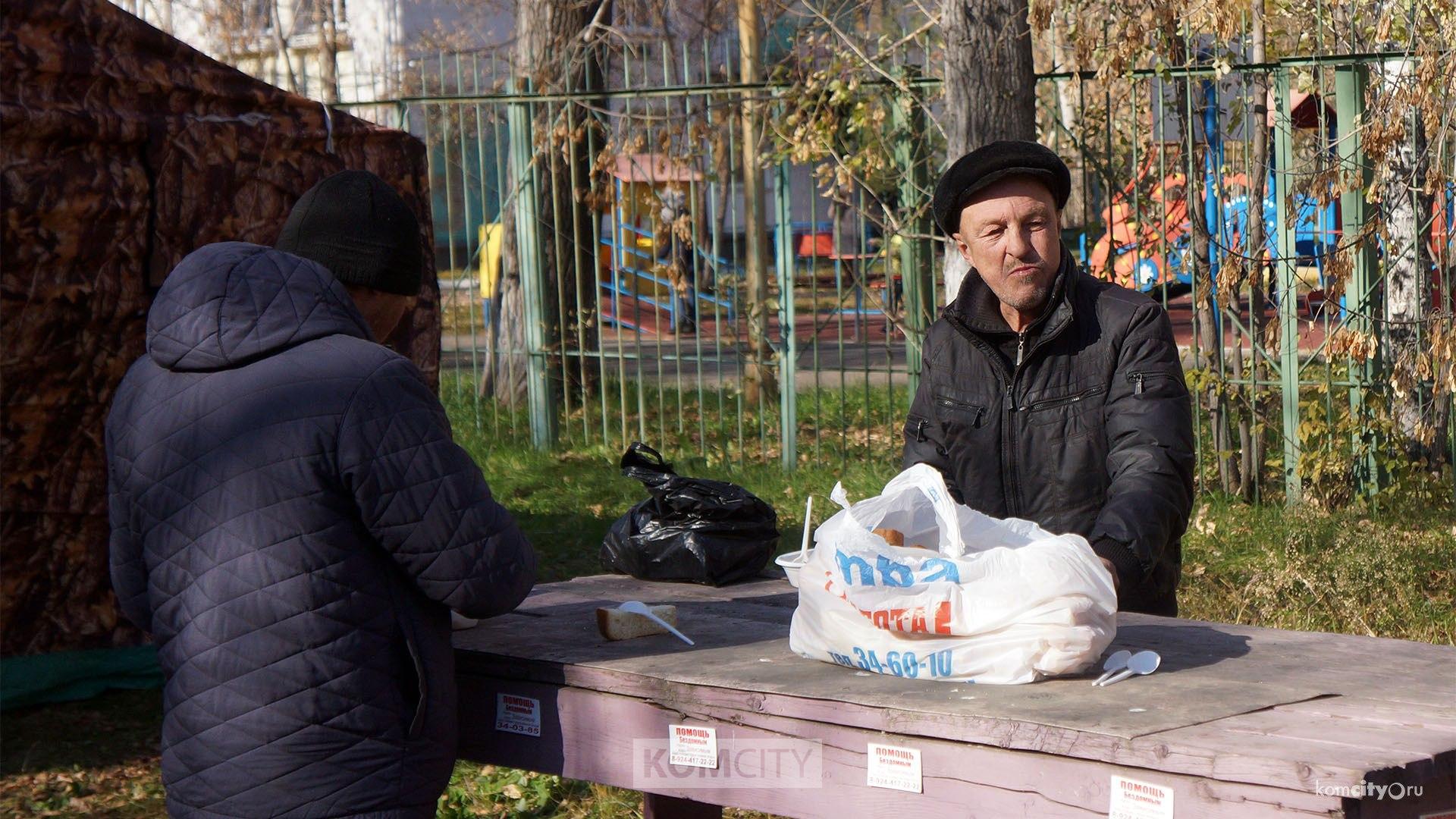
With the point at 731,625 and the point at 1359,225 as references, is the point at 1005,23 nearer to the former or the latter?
the point at 1359,225

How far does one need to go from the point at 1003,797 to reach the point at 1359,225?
18.4 ft

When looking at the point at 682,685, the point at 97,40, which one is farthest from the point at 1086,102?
the point at 682,685

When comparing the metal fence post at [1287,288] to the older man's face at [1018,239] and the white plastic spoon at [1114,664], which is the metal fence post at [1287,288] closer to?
the older man's face at [1018,239]

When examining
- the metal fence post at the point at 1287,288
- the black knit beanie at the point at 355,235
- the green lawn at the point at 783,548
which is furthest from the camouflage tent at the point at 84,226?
the metal fence post at the point at 1287,288

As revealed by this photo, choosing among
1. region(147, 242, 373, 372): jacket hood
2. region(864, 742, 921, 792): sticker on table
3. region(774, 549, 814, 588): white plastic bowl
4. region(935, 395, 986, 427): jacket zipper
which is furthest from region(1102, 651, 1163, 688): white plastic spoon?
region(147, 242, 373, 372): jacket hood

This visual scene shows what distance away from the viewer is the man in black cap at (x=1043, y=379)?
298cm

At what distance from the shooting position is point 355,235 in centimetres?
263

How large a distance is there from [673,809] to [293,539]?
4.96 ft

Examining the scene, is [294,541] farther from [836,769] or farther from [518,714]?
[836,769]

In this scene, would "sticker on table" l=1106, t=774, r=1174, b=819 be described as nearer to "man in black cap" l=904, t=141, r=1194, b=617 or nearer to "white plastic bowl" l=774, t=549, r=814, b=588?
"white plastic bowl" l=774, t=549, r=814, b=588

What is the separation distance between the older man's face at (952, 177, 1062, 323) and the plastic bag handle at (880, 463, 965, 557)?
1.79 feet

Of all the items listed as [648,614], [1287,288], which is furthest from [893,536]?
[1287,288]

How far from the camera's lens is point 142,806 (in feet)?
15.4

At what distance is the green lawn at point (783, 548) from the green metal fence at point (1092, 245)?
284mm
